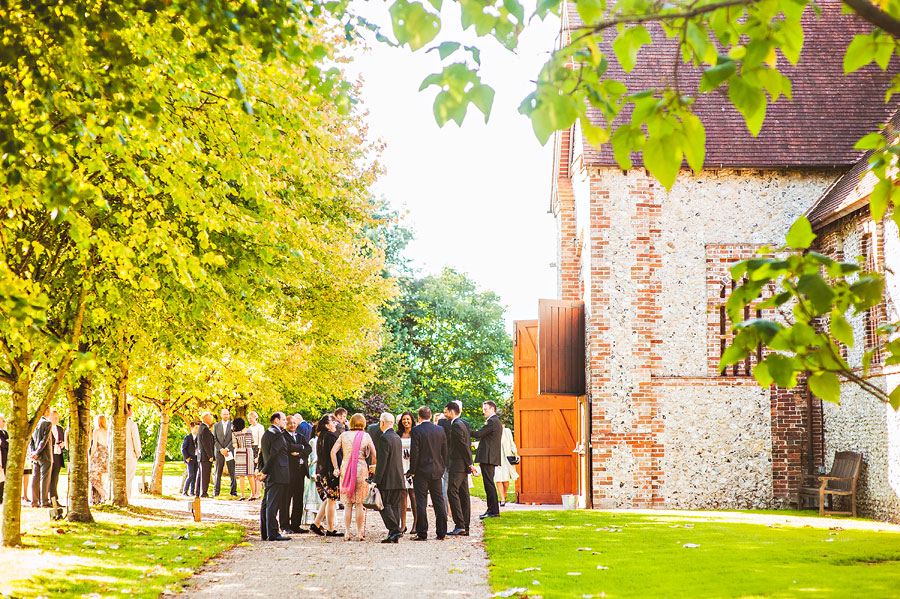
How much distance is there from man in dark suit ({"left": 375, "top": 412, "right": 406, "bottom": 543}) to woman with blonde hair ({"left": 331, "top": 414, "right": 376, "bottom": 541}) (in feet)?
0.65

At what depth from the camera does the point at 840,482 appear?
1722cm

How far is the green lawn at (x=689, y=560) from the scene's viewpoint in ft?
28.7

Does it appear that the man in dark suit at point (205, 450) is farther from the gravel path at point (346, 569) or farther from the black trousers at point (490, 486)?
the black trousers at point (490, 486)

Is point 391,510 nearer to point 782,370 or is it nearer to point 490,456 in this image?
point 490,456

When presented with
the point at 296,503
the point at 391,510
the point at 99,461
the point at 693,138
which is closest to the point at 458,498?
the point at 391,510

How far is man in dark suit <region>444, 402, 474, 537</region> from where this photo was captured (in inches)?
562

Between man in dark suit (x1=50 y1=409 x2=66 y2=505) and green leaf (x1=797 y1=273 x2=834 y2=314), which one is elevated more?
green leaf (x1=797 y1=273 x2=834 y2=314)

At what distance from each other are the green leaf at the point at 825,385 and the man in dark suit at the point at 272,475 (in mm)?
11006

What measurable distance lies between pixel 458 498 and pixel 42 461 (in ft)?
34.2

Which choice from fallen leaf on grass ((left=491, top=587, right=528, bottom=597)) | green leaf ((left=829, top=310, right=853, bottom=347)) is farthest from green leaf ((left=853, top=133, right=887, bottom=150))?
fallen leaf on grass ((left=491, top=587, right=528, bottom=597))

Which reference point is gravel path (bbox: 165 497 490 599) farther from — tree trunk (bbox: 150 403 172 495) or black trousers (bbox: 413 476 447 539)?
tree trunk (bbox: 150 403 172 495)

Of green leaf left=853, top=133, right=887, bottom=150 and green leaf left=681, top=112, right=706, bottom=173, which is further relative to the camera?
green leaf left=853, top=133, right=887, bottom=150

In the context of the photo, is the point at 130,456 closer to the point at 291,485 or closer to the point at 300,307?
the point at 300,307

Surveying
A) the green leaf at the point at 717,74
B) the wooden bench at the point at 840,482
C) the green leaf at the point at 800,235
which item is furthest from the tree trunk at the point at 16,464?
the wooden bench at the point at 840,482
